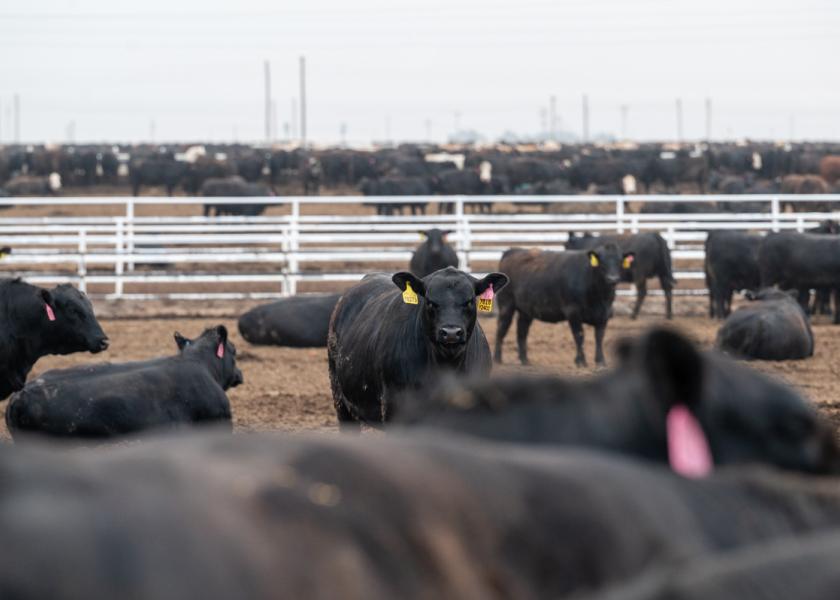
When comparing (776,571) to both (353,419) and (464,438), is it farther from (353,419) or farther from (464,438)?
(353,419)

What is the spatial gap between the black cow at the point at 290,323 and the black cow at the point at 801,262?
233 inches

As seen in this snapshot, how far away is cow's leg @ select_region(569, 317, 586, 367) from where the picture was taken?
43.8ft

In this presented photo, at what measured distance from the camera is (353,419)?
8172 mm

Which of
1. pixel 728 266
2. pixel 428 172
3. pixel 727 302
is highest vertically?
pixel 428 172

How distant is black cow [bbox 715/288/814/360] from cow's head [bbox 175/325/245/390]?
6.79m

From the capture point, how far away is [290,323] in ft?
47.6

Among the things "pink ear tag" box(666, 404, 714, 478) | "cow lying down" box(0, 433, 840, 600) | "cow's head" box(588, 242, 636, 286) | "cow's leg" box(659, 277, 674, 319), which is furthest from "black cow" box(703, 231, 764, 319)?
"cow lying down" box(0, 433, 840, 600)

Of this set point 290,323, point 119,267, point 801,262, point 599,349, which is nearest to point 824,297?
point 801,262

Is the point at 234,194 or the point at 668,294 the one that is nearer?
the point at 668,294

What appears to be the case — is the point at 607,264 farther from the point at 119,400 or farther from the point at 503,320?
the point at 119,400

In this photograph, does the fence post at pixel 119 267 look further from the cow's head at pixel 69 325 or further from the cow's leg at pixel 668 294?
the cow's head at pixel 69 325

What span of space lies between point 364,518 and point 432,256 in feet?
50.2

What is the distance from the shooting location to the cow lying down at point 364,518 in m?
1.44

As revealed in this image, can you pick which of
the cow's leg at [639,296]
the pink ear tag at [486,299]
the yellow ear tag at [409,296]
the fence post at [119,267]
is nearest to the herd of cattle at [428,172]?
the fence post at [119,267]
